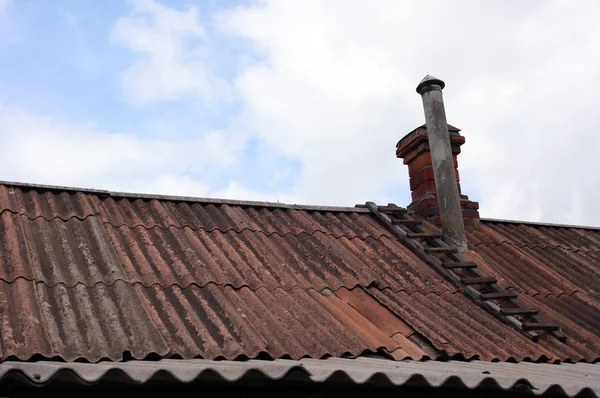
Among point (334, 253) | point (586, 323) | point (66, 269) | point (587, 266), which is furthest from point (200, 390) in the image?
point (587, 266)

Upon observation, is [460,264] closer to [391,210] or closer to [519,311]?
[519,311]

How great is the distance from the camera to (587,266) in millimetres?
7418

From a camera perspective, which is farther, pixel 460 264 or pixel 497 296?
pixel 460 264

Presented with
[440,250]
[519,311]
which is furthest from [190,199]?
[519,311]

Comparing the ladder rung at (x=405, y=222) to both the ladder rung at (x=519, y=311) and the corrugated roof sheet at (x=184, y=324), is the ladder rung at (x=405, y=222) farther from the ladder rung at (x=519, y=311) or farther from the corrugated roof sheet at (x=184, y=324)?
the corrugated roof sheet at (x=184, y=324)

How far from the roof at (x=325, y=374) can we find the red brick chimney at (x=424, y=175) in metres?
3.76

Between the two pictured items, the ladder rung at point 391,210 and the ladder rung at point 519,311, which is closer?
the ladder rung at point 519,311

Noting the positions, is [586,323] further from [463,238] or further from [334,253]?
[334,253]

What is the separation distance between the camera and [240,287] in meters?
4.84

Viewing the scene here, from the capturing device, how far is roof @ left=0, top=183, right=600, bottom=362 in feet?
12.6

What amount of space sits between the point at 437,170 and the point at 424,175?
494mm

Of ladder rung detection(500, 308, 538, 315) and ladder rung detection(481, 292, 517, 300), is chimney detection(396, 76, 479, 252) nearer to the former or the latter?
ladder rung detection(481, 292, 517, 300)

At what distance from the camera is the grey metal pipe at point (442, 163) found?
7199mm

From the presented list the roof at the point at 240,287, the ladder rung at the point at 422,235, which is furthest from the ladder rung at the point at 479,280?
the ladder rung at the point at 422,235
